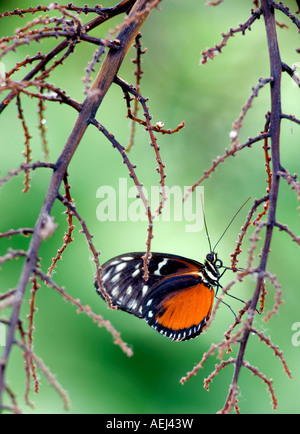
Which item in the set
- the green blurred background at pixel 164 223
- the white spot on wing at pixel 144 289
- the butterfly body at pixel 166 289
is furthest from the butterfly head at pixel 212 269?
the green blurred background at pixel 164 223

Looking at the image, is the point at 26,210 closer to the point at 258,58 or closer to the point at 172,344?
the point at 172,344

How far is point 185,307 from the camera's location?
3.86 ft

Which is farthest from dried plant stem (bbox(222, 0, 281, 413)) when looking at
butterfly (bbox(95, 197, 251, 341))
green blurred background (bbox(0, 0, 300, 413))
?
green blurred background (bbox(0, 0, 300, 413))

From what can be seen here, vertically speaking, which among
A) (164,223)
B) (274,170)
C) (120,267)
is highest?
(164,223)

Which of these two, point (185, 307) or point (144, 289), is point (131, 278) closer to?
point (144, 289)

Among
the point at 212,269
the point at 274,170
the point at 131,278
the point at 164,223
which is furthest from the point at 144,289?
the point at 164,223

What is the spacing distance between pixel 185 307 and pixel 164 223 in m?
0.74

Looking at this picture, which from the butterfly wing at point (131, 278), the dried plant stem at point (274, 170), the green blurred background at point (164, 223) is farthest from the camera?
the green blurred background at point (164, 223)

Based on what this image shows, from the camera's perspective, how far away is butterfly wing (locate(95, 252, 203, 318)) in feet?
3.50

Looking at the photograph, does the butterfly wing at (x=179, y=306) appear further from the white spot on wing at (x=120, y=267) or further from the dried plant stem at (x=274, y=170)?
the dried plant stem at (x=274, y=170)

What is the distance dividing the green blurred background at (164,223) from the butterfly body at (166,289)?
1.75ft

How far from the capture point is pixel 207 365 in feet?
5.86

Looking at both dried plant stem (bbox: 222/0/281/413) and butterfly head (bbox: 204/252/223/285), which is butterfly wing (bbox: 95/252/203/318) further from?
dried plant stem (bbox: 222/0/281/413)

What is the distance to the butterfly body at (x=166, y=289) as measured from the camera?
1066mm
